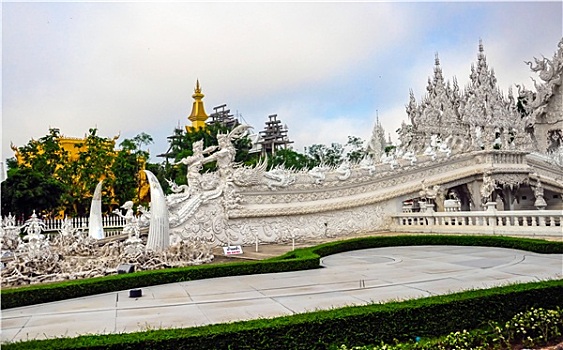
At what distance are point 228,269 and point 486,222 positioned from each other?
9572mm

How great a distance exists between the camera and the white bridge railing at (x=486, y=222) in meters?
12.8

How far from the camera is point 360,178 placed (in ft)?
60.4

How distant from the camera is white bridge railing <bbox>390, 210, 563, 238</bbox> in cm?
1284

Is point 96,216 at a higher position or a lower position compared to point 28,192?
lower

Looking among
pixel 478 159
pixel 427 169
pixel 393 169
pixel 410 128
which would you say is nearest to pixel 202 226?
pixel 393 169

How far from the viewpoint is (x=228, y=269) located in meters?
8.88

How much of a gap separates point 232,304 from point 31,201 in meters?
17.9

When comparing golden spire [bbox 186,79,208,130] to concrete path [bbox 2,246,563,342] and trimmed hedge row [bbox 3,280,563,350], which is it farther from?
trimmed hedge row [bbox 3,280,563,350]

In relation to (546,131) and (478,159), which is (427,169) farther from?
(546,131)

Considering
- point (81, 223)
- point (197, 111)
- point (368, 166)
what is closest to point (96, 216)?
point (81, 223)

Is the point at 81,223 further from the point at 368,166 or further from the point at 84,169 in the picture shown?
the point at 368,166

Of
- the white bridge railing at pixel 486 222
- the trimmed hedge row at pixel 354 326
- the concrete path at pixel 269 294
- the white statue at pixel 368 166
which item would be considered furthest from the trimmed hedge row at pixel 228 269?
the white statue at pixel 368 166

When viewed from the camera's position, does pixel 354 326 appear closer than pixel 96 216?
Yes

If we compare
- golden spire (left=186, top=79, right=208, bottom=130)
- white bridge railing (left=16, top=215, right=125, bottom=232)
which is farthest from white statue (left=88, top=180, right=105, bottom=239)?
golden spire (left=186, top=79, right=208, bottom=130)
